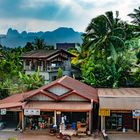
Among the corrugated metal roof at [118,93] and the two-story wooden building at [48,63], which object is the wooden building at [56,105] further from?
the two-story wooden building at [48,63]

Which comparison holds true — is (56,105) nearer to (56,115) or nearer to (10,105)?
(56,115)

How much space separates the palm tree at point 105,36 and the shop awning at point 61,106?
43.5ft

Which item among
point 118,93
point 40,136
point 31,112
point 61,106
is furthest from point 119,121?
point 31,112

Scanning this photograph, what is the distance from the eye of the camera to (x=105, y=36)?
47469 mm

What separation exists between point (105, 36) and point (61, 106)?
1571 centimetres

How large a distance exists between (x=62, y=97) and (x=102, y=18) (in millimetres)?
15687

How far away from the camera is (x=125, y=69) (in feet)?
158

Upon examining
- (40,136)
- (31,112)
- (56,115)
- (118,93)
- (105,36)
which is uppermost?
(105,36)

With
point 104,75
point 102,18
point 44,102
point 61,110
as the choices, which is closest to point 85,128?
point 61,110

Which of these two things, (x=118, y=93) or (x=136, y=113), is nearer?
(x=136, y=113)

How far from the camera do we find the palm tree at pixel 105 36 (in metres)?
47.1

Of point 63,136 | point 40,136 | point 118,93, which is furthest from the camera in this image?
point 118,93

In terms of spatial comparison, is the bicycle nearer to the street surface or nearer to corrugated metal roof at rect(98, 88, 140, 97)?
the street surface

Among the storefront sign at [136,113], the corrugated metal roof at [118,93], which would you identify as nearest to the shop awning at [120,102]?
the storefront sign at [136,113]
